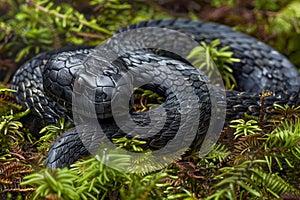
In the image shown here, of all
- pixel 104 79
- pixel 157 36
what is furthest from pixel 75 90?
pixel 157 36

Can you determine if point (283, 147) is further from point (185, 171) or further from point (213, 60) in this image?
point (213, 60)

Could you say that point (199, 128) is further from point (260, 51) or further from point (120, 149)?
point (260, 51)

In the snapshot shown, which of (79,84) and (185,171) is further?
(79,84)

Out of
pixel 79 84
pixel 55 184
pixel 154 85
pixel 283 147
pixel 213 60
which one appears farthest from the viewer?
pixel 213 60

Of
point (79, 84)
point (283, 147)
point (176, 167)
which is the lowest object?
point (176, 167)

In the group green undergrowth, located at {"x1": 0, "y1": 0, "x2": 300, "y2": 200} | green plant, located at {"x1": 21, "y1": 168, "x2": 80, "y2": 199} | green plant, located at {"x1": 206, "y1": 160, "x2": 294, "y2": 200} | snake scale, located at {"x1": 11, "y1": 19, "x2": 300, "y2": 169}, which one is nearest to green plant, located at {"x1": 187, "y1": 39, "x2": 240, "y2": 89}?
green undergrowth, located at {"x1": 0, "y1": 0, "x2": 300, "y2": 200}

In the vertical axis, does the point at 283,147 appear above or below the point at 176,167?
above

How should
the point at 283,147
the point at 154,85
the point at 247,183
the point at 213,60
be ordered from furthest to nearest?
the point at 213,60 < the point at 154,85 < the point at 283,147 < the point at 247,183

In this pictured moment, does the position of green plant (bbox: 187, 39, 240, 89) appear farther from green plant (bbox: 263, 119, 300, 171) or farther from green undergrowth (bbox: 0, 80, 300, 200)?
green plant (bbox: 263, 119, 300, 171)

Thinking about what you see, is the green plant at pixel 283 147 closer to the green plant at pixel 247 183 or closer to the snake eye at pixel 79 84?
the green plant at pixel 247 183

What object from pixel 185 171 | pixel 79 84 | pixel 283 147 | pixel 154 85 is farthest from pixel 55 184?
pixel 154 85

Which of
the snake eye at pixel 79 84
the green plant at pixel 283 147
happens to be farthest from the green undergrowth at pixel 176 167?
the snake eye at pixel 79 84
